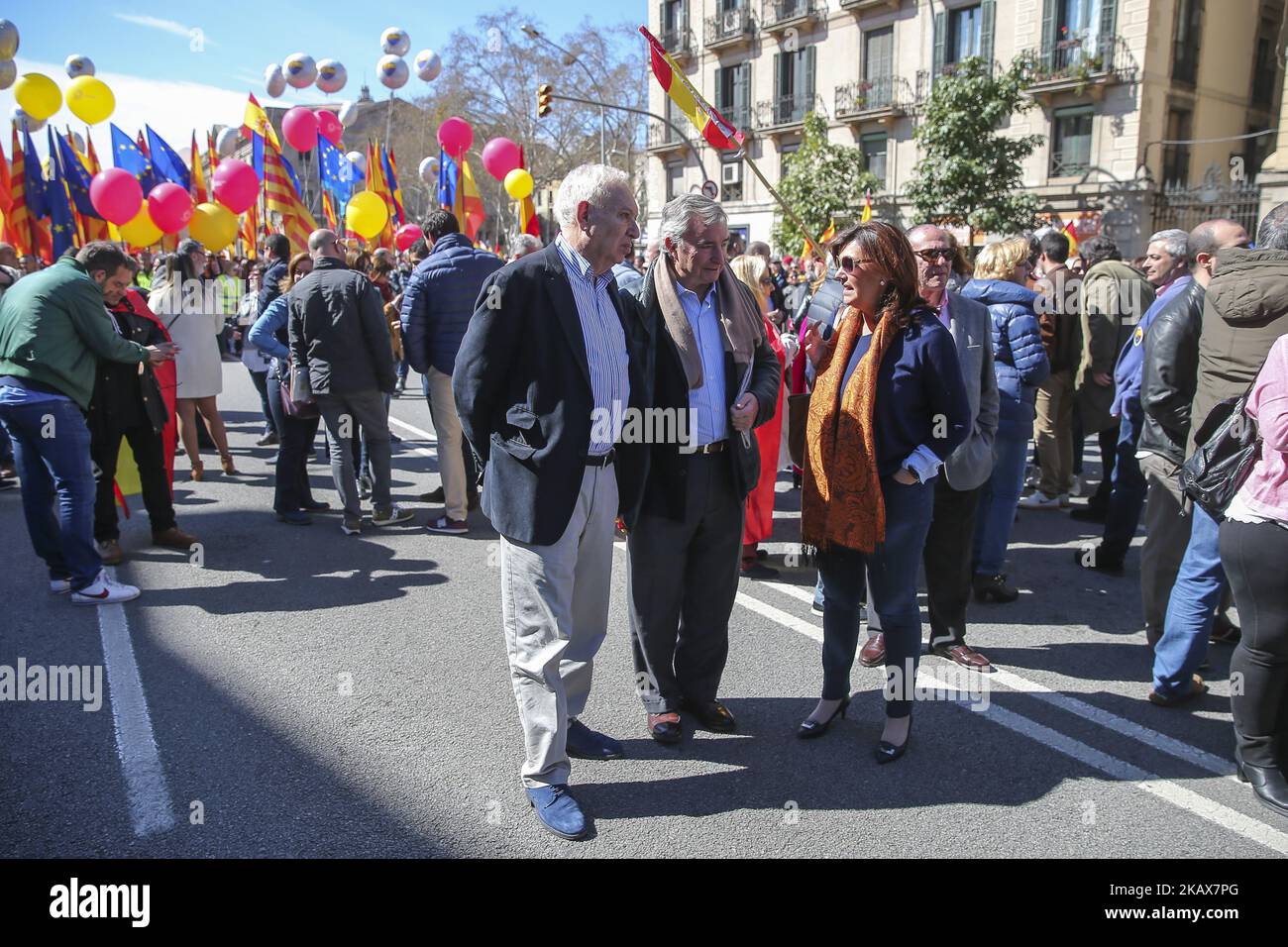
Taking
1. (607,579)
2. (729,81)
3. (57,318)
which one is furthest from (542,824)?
(729,81)

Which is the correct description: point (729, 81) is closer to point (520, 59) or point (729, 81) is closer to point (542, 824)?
point (520, 59)

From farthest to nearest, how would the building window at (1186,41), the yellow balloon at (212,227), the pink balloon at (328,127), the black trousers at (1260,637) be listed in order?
the building window at (1186,41)
the pink balloon at (328,127)
the yellow balloon at (212,227)
the black trousers at (1260,637)

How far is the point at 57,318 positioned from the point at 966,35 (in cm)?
2846

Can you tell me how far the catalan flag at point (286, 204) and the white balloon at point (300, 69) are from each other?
20.6 feet

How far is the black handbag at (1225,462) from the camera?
3.03 m

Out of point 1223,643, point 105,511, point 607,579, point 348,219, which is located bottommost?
point 1223,643

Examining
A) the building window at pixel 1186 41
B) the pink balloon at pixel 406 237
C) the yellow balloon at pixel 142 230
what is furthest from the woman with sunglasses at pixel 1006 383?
Result: the building window at pixel 1186 41

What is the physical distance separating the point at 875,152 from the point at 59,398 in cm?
2945

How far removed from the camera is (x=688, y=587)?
140 inches

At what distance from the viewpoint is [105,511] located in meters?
5.75

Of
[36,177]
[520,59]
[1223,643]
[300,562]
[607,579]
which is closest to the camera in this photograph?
[607,579]

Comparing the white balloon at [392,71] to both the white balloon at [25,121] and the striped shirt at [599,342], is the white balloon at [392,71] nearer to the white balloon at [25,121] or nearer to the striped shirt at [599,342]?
the white balloon at [25,121]

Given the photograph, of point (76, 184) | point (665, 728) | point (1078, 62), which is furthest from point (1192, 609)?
point (1078, 62)

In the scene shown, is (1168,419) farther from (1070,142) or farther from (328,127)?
(1070,142)
